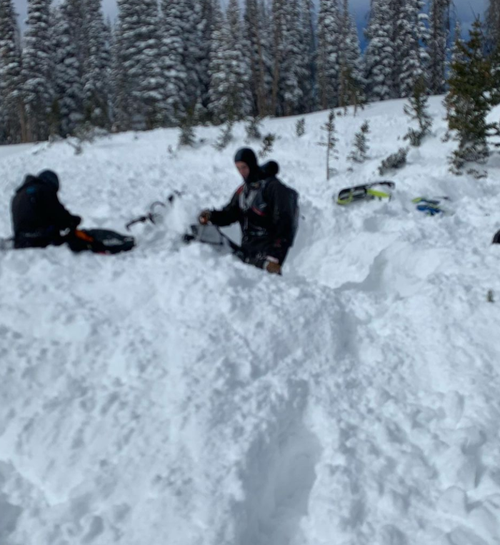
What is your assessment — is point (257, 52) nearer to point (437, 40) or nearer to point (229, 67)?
point (229, 67)

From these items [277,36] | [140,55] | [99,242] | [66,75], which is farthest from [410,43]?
[99,242]

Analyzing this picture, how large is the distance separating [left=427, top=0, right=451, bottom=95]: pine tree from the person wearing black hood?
3554 centimetres

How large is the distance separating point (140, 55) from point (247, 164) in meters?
30.1

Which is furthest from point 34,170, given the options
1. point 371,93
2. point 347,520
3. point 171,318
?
point 371,93

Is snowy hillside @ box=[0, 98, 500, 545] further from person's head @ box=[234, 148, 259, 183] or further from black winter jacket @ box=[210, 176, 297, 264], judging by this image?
person's head @ box=[234, 148, 259, 183]

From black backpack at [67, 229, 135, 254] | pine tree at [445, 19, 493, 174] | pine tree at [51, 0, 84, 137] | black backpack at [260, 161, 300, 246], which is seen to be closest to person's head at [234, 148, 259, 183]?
black backpack at [260, 161, 300, 246]

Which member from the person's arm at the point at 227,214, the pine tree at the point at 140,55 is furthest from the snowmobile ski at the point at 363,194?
the pine tree at the point at 140,55

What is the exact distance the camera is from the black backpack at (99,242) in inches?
202

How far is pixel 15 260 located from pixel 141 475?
105 inches

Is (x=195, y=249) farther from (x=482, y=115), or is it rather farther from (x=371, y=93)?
(x=371, y=93)

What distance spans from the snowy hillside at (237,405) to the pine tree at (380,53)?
3564cm

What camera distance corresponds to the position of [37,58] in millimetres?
30719

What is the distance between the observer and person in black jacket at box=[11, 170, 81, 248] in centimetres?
514

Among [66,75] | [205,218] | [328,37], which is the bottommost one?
[205,218]
